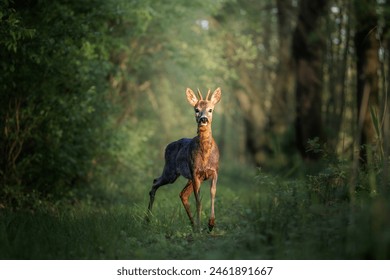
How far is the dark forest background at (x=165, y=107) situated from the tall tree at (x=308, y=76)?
4cm

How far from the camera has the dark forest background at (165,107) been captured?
28.5ft

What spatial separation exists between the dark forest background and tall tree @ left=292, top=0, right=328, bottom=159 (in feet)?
0.12

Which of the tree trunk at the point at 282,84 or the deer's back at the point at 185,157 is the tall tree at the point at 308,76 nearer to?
the tree trunk at the point at 282,84

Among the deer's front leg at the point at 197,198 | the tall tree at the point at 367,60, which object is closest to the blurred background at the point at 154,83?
the tall tree at the point at 367,60

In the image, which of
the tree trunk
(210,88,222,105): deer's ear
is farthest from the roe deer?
the tree trunk

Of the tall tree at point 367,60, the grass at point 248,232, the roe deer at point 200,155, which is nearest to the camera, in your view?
the grass at point 248,232

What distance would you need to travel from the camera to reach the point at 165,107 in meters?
28.7

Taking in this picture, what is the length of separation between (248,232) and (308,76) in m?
13.1

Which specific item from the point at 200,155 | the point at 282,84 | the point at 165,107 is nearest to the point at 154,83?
the point at 165,107

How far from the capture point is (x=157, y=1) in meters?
19.1

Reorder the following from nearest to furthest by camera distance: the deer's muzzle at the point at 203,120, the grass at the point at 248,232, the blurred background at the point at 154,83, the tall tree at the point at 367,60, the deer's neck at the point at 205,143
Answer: the grass at the point at 248,232
the deer's muzzle at the point at 203,120
the deer's neck at the point at 205,143
the blurred background at the point at 154,83
the tall tree at the point at 367,60

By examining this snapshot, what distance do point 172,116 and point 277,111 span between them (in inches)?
194

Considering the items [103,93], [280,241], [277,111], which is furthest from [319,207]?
[277,111]
